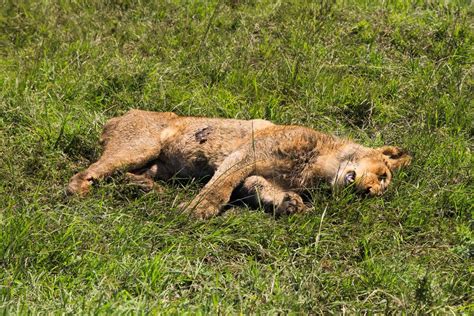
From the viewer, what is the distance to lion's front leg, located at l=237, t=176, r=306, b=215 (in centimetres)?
626

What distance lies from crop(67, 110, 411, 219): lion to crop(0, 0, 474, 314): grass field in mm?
167

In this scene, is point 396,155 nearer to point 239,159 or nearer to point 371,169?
point 371,169

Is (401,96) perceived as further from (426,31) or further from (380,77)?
(426,31)

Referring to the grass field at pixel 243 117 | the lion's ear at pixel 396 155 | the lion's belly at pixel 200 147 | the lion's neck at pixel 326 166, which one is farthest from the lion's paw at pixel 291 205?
the lion's ear at pixel 396 155

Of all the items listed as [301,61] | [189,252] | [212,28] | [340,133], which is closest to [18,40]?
[212,28]

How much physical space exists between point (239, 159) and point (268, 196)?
0.41 meters

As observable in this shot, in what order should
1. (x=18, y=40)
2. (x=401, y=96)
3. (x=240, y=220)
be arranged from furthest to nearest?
(x=18, y=40) < (x=401, y=96) < (x=240, y=220)

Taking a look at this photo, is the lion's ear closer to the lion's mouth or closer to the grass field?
the grass field

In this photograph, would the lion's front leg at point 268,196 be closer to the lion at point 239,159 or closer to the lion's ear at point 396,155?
the lion at point 239,159

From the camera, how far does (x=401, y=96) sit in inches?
327

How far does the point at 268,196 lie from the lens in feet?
21.1

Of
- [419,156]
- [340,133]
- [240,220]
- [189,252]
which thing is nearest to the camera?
[189,252]

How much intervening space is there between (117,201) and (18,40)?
11.6 feet

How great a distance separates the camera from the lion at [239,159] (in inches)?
252
